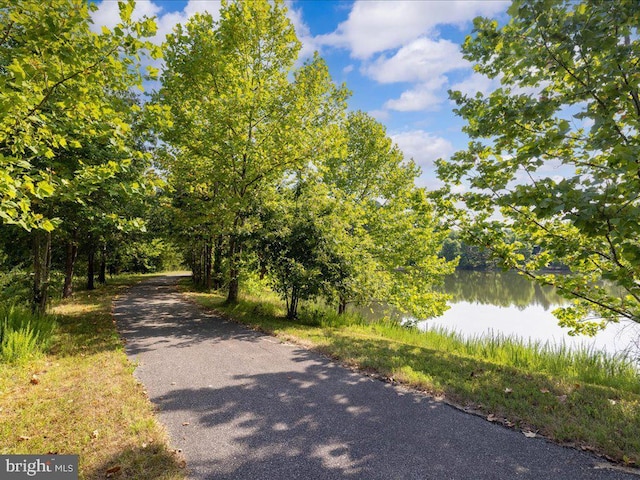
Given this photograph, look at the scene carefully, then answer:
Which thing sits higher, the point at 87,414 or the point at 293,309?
the point at 293,309

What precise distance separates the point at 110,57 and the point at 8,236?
8.38 m

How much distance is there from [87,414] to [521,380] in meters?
6.50

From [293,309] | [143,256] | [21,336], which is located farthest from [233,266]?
[143,256]

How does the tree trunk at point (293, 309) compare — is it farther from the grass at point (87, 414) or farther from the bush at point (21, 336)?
the bush at point (21, 336)

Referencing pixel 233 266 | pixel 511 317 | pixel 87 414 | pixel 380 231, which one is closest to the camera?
pixel 87 414

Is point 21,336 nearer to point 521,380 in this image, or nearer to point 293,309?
point 293,309

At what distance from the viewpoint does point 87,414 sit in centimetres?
419

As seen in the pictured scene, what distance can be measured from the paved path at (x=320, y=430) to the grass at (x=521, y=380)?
0.32 meters

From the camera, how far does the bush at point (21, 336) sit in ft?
19.8

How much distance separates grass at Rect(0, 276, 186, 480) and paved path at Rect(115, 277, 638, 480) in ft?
0.91

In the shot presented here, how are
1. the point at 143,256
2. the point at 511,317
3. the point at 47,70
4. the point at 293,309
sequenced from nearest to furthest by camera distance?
the point at 47,70, the point at 293,309, the point at 511,317, the point at 143,256

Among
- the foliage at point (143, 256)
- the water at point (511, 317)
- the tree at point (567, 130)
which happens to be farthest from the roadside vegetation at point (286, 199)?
the foliage at point (143, 256)

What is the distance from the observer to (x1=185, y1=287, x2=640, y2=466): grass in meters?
3.85

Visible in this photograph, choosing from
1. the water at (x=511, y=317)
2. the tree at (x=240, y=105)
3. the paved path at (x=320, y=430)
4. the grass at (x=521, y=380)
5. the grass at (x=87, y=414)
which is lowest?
the water at (x=511, y=317)
